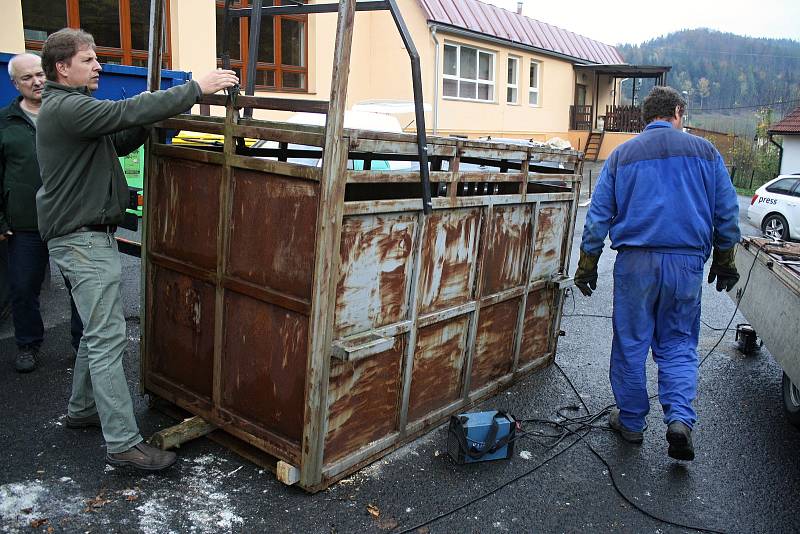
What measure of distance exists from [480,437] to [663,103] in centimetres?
229

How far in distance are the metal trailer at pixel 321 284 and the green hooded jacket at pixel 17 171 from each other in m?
1.21

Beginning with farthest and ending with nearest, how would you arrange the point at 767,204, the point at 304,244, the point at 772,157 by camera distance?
the point at 772,157 < the point at 767,204 < the point at 304,244

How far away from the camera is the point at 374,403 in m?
3.66

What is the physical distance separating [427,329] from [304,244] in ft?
3.43

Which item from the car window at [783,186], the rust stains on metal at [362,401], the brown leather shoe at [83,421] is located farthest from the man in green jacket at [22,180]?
the car window at [783,186]

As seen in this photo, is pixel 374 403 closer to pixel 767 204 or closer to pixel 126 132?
pixel 126 132

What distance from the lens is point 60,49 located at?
321 cm

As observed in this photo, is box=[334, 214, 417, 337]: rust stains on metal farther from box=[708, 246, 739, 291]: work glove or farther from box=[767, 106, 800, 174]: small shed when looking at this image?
box=[767, 106, 800, 174]: small shed

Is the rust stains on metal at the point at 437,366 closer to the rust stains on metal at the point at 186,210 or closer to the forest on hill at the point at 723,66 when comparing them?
the rust stains on metal at the point at 186,210

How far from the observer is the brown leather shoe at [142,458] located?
3.38m

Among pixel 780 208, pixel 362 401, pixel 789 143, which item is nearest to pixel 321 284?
pixel 362 401

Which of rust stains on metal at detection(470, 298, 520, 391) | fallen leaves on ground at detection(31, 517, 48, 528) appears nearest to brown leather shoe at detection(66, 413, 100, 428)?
fallen leaves on ground at detection(31, 517, 48, 528)

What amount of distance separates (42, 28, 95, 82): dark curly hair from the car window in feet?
51.0

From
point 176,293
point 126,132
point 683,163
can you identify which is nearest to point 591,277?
point 683,163
